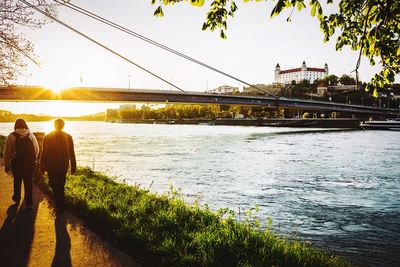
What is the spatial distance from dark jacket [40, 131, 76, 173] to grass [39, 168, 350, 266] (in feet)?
2.96

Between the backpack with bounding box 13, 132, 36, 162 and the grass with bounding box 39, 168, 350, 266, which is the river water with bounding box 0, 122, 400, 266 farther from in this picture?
the backpack with bounding box 13, 132, 36, 162

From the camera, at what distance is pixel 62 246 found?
489cm

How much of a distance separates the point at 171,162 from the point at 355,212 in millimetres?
13419

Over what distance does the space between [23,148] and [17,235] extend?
7.48ft

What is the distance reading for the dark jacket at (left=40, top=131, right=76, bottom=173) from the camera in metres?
6.68

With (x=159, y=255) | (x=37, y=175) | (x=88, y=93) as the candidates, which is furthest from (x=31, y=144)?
(x=88, y=93)

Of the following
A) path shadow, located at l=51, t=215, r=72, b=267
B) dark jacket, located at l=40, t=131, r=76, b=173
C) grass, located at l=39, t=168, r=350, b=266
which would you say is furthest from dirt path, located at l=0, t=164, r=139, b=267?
dark jacket, located at l=40, t=131, r=76, b=173

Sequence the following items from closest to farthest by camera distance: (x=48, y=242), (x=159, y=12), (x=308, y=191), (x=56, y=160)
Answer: (x=159, y=12), (x=48, y=242), (x=56, y=160), (x=308, y=191)

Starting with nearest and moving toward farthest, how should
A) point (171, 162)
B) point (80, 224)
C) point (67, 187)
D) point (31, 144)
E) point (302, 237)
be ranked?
point (80, 224) → point (31, 144) → point (302, 237) → point (67, 187) → point (171, 162)

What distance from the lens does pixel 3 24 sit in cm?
977

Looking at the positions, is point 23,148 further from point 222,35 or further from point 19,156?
point 222,35

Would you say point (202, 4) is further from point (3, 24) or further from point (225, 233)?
point (3, 24)

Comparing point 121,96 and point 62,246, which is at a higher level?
point 121,96

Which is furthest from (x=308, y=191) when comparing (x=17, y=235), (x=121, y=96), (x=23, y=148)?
(x=121, y=96)
